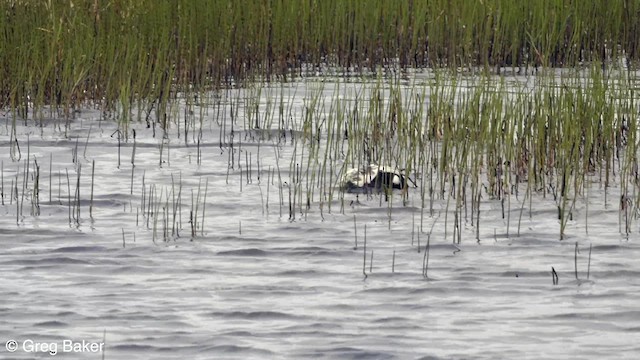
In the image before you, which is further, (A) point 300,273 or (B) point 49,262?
(B) point 49,262

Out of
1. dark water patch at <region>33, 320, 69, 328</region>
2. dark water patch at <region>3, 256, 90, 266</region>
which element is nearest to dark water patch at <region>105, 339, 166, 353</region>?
dark water patch at <region>33, 320, 69, 328</region>

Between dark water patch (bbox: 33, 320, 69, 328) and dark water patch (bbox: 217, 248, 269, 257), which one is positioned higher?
dark water patch (bbox: 217, 248, 269, 257)

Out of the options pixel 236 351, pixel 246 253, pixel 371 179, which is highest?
pixel 371 179

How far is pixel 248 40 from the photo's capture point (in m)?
11.2

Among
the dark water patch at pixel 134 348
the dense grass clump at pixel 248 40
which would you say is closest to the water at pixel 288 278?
the dark water patch at pixel 134 348

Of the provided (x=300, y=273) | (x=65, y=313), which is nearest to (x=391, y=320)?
(x=300, y=273)

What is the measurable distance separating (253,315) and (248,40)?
23.5ft

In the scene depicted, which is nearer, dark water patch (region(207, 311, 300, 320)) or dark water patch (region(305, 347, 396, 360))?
dark water patch (region(305, 347, 396, 360))

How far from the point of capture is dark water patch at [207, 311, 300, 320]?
425 cm

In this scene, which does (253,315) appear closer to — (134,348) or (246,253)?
(134,348)

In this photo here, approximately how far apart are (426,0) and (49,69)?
13.9 ft

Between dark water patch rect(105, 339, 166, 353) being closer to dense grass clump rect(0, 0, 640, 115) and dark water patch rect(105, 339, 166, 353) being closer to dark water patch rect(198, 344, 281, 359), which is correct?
dark water patch rect(198, 344, 281, 359)

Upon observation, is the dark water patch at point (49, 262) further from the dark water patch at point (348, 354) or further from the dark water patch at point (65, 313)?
the dark water patch at point (348, 354)

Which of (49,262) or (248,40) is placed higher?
(248,40)
